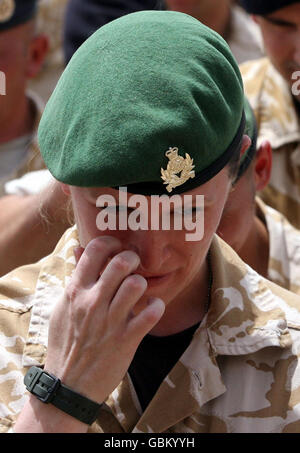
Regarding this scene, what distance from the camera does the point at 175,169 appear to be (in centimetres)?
184

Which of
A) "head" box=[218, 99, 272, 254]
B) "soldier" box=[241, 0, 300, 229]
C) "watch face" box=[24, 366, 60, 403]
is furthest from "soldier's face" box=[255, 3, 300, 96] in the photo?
"watch face" box=[24, 366, 60, 403]

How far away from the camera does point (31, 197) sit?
9.73ft

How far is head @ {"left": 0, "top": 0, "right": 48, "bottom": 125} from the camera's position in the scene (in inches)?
170

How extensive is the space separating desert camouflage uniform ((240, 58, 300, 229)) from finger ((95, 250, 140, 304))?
5.51 feet

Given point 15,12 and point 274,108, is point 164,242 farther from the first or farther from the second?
point 15,12

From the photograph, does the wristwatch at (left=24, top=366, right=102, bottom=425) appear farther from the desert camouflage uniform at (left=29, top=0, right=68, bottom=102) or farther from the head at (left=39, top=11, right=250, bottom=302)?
the desert camouflage uniform at (left=29, top=0, right=68, bottom=102)

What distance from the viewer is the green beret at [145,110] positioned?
1818 millimetres

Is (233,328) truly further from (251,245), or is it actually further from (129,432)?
(251,245)

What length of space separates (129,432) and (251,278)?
46 centimetres

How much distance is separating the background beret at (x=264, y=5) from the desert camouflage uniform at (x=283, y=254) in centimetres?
82

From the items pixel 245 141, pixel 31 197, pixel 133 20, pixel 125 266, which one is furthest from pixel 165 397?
pixel 31 197
